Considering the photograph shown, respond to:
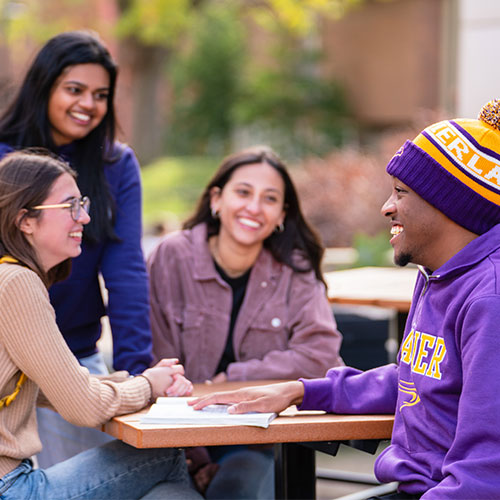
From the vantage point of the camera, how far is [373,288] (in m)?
5.07

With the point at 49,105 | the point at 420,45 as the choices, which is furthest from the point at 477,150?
the point at 420,45

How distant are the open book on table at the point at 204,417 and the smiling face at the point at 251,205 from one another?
1.29m

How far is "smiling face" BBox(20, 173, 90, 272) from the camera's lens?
286 cm

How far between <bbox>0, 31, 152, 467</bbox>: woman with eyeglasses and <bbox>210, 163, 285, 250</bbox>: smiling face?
42 centimetres

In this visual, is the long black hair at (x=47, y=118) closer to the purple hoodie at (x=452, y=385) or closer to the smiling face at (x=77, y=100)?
the smiling face at (x=77, y=100)

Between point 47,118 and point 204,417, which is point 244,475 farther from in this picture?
point 47,118

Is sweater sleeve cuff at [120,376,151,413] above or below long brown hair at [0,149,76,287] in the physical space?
below

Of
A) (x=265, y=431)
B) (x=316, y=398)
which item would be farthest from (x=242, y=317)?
(x=265, y=431)

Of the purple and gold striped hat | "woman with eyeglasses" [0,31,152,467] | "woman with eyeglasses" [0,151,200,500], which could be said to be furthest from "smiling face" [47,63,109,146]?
the purple and gold striped hat

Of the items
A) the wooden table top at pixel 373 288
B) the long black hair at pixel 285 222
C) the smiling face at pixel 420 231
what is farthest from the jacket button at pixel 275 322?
the smiling face at pixel 420 231

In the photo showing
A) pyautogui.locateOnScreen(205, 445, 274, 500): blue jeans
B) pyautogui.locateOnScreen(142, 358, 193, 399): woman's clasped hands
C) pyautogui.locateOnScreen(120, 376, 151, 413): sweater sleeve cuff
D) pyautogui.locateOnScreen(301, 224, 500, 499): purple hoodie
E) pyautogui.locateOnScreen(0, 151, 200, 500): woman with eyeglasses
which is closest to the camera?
pyautogui.locateOnScreen(301, 224, 500, 499): purple hoodie

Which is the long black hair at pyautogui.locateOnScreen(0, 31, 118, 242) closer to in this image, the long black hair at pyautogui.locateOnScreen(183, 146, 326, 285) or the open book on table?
the long black hair at pyautogui.locateOnScreen(183, 146, 326, 285)

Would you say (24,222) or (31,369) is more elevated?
(24,222)

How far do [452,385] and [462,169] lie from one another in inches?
22.4
